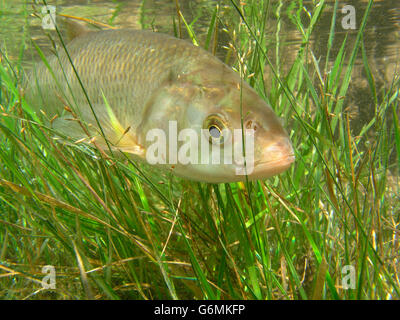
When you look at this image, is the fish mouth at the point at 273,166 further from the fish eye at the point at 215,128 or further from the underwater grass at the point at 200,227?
the fish eye at the point at 215,128

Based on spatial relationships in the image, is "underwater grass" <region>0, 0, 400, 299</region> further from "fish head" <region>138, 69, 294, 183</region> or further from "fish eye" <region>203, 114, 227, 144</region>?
"fish eye" <region>203, 114, 227, 144</region>

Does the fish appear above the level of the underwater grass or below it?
above

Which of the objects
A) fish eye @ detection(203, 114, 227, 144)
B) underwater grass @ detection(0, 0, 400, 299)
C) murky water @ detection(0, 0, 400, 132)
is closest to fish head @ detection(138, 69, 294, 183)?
fish eye @ detection(203, 114, 227, 144)

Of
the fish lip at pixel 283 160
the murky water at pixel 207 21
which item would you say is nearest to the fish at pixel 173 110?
the fish lip at pixel 283 160

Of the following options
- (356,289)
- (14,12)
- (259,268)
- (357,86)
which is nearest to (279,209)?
(259,268)

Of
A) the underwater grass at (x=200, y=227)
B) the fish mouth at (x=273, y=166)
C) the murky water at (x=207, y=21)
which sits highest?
the murky water at (x=207, y=21)

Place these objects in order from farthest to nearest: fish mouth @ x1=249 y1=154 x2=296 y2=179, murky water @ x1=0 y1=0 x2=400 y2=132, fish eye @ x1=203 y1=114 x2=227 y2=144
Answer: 1. murky water @ x1=0 y1=0 x2=400 y2=132
2. fish eye @ x1=203 y1=114 x2=227 y2=144
3. fish mouth @ x1=249 y1=154 x2=296 y2=179

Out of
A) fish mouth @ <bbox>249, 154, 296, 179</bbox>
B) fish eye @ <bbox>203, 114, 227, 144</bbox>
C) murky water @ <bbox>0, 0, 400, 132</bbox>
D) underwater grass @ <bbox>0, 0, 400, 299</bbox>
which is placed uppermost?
murky water @ <bbox>0, 0, 400, 132</bbox>

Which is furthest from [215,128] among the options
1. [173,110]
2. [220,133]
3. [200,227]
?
[200,227]
